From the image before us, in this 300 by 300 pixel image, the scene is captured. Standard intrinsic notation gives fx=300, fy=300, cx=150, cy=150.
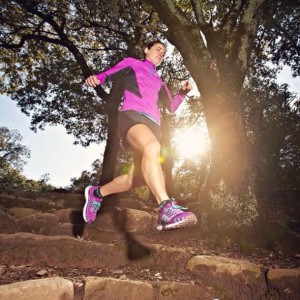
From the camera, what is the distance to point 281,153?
1786cm

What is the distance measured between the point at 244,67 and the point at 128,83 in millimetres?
3745

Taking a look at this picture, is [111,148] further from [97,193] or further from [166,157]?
[166,157]

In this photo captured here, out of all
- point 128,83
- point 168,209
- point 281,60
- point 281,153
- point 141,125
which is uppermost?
point 281,60

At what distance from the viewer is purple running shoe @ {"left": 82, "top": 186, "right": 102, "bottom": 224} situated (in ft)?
12.3

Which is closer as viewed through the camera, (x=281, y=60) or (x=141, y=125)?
(x=141, y=125)

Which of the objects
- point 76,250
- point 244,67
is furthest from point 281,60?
point 76,250

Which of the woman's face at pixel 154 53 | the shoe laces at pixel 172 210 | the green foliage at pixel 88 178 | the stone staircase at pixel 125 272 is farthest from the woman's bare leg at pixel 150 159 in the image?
the green foliage at pixel 88 178

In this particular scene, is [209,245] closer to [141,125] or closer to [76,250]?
[76,250]

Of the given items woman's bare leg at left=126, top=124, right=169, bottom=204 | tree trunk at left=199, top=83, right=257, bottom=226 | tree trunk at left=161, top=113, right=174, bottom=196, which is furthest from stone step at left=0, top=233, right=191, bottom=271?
tree trunk at left=161, top=113, right=174, bottom=196

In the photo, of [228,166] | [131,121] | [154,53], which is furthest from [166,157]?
[131,121]

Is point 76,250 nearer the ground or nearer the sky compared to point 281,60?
nearer the ground

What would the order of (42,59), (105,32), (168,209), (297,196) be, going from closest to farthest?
(168,209)
(297,196)
(105,32)
(42,59)

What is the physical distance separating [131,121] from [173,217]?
1.08 m

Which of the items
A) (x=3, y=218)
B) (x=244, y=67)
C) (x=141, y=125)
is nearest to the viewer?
(x=141, y=125)
